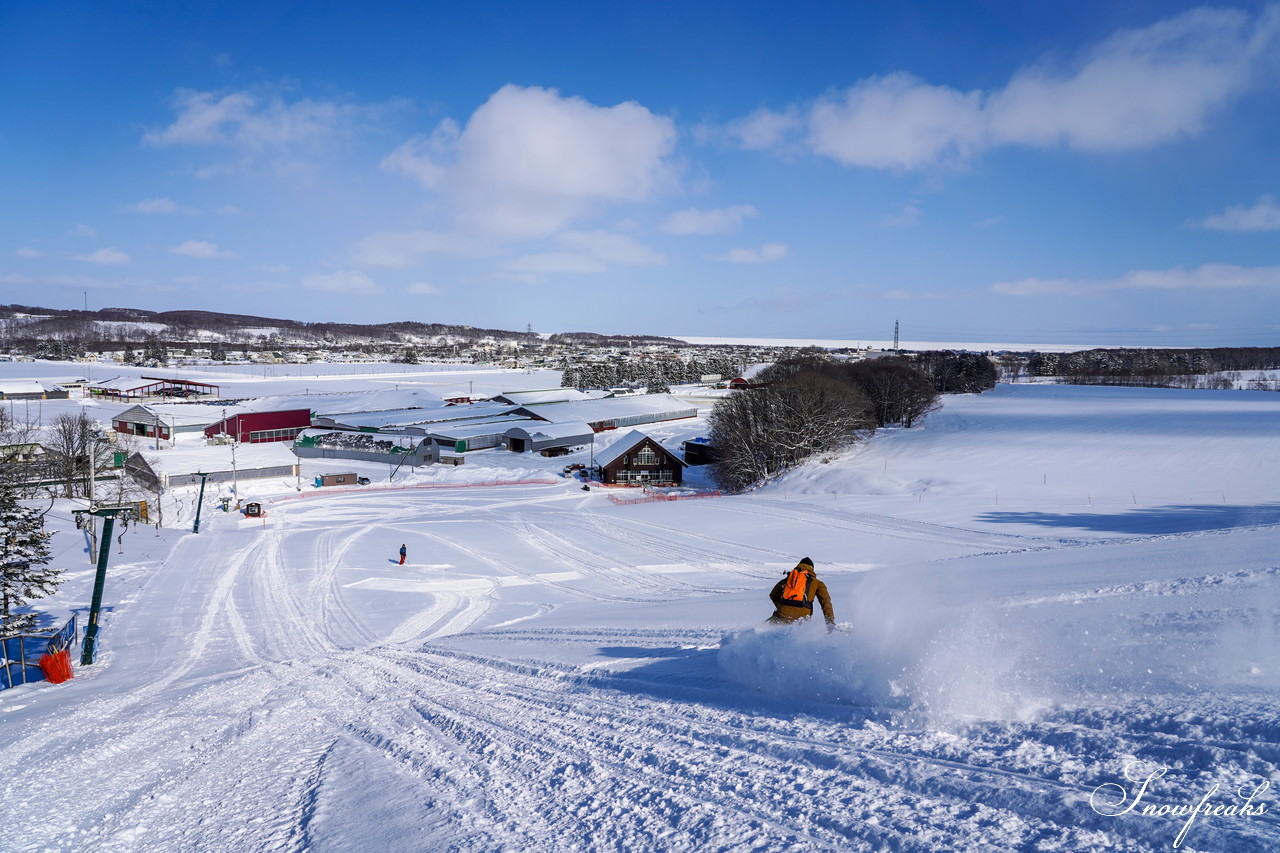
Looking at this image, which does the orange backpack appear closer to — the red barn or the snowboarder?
the snowboarder

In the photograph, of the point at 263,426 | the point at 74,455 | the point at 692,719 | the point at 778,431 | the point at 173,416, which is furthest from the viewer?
the point at 173,416

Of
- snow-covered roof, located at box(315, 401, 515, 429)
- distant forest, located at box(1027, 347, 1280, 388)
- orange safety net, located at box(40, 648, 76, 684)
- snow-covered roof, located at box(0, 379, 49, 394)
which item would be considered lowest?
orange safety net, located at box(40, 648, 76, 684)

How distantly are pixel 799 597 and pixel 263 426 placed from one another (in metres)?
71.0

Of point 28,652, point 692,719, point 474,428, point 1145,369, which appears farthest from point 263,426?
point 1145,369

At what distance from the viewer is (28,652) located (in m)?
14.4

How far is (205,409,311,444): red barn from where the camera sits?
213 feet

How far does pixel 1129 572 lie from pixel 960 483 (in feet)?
90.0

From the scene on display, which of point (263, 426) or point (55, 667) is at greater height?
point (263, 426)

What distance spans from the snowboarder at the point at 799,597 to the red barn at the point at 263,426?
2689 inches

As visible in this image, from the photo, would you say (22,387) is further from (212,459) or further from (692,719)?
(692,719)

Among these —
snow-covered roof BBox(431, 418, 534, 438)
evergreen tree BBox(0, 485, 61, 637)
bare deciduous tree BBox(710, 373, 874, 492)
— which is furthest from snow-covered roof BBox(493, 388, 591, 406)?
evergreen tree BBox(0, 485, 61, 637)

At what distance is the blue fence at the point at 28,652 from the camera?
12.4m

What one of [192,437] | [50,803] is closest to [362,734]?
[50,803]

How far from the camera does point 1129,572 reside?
1134 centimetres
